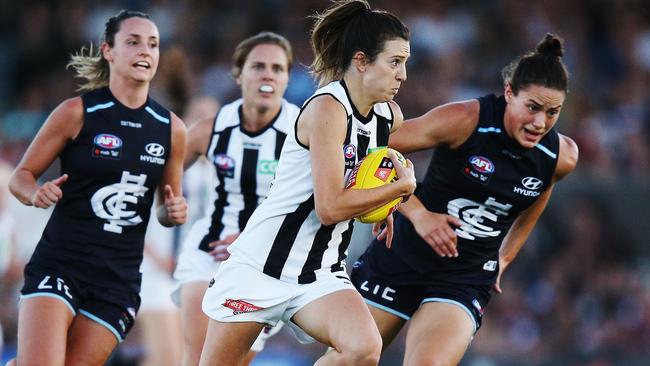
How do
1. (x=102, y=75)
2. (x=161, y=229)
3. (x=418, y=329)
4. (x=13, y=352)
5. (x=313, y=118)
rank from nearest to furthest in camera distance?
(x=313, y=118)
(x=418, y=329)
(x=102, y=75)
(x=161, y=229)
(x=13, y=352)

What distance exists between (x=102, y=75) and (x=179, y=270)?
1412 mm

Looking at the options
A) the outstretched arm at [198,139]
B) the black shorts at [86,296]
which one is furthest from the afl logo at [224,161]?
the black shorts at [86,296]

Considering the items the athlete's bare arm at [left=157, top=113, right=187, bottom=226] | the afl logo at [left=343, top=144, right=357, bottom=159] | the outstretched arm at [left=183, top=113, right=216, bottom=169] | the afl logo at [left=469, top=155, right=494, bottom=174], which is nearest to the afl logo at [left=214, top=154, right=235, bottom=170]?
the outstretched arm at [left=183, top=113, right=216, bottom=169]

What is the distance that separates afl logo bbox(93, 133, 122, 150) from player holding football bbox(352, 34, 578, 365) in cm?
156

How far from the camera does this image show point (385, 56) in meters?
5.25

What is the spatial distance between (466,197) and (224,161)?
63.7 inches

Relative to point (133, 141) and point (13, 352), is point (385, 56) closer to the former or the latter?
point (133, 141)

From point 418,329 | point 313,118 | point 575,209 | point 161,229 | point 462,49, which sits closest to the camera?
point 313,118

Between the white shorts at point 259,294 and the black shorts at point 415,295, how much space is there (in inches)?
39.3

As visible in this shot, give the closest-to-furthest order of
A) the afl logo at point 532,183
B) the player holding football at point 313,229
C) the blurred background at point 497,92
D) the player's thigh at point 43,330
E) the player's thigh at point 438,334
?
the player holding football at point 313,229
the player's thigh at point 43,330
the player's thigh at point 438,334
the afl logo at point 532,183
the blurred background at point 497,92

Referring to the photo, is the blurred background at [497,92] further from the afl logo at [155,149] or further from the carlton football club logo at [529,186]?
the carlton football club logo at [529,186]

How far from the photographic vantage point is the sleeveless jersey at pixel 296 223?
17.3 ft

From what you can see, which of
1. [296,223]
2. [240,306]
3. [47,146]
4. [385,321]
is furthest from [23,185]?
[385,321]

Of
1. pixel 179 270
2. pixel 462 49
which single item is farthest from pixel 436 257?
pixel 462 49
